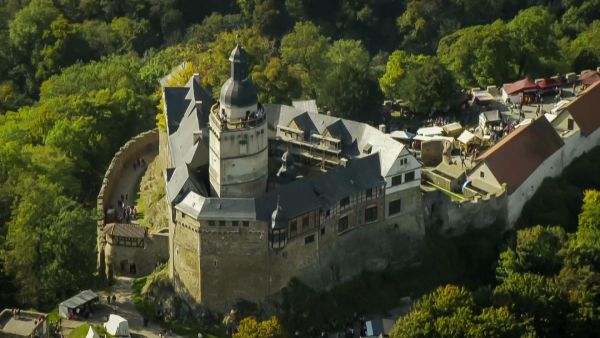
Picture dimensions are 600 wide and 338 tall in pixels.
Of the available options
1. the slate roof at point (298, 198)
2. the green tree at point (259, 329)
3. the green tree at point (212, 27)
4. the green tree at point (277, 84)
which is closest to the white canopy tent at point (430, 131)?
the green tree at point (277, 84)

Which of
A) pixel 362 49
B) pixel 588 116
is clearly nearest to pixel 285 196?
pixel 588 116

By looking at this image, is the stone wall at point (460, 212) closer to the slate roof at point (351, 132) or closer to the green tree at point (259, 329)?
the slate roof at point (351, 132)

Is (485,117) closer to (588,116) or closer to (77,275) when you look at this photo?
(588,116)

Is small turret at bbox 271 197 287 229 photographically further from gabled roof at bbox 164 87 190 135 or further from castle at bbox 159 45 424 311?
gabled roof at bbox 164 87 190 135

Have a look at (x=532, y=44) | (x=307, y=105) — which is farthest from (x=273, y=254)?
(x=532, y=44)

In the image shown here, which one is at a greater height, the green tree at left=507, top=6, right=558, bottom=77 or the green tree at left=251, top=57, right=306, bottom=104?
the green tree at left=507, top=6, right=558, bottom=77

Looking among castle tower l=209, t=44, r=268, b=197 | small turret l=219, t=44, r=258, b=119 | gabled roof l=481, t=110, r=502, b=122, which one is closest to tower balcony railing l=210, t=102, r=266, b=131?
castle tower l=209, t=44, r=268, b=197
